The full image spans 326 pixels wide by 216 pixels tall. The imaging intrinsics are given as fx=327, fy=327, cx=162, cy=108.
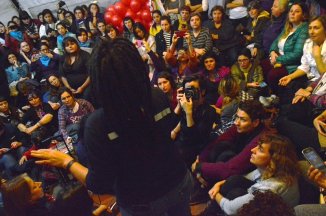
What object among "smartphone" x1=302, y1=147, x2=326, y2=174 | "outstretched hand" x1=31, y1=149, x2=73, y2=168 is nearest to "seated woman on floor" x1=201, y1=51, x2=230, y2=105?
"smartphone" x1=302, y1=147, x2=326, y2=174

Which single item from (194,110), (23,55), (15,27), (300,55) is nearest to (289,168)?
(194,110)

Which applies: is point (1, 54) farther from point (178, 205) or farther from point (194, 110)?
point (178, 205)

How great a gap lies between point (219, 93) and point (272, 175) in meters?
1.36

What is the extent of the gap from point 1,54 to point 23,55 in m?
0.34

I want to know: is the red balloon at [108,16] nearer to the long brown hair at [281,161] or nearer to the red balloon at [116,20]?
the red balloon at [116,20]

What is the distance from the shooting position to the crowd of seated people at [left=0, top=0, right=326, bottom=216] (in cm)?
187

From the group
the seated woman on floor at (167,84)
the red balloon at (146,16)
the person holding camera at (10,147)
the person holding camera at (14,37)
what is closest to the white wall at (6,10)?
the person holding camera at (14,37)

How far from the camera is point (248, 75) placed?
3217 mm

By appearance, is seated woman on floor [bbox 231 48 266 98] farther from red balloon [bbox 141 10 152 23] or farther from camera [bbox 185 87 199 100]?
red balloon [bbox 141 10 152 23]

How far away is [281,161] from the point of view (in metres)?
1.70

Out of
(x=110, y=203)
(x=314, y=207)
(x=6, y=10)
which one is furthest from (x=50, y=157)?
(x=6, y=10)

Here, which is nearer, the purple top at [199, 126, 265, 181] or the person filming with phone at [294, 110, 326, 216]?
the person filming with phone at [294, 110, 326, 216]

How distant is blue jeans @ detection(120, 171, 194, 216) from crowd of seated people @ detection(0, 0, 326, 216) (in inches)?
6.6

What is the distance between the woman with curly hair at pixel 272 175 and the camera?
1656 millimetres
